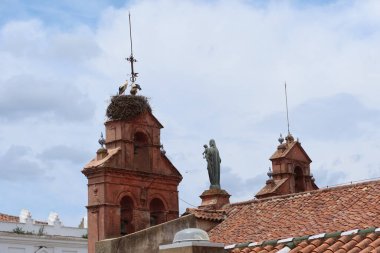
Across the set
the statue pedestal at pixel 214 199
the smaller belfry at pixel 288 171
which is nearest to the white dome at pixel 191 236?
the statue pedestal at pixel 214 199

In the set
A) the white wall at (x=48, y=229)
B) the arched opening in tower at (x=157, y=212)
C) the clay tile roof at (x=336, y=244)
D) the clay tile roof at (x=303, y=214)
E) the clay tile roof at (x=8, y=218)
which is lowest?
the clay tile roof at (x=336, y=244)

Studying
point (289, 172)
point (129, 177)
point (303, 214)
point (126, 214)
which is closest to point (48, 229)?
point (289, 172)

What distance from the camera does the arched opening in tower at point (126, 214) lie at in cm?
1962

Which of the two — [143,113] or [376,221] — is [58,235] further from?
[376,221]

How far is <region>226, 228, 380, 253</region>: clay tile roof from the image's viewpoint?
1365cm

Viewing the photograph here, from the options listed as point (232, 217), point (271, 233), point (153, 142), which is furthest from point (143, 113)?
point (271, 233)

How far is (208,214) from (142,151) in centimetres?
229

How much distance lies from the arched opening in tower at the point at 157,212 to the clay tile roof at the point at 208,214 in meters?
0.95

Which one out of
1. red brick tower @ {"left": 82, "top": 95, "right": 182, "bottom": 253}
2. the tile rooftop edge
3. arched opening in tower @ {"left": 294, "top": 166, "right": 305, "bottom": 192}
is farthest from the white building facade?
the tile rooftop edge

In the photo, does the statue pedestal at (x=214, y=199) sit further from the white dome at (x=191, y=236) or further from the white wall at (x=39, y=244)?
the white wall at (x=39, y=244)

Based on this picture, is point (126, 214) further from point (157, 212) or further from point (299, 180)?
point (299, 180)

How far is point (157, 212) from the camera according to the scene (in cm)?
2053

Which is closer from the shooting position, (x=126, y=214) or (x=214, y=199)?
(x=126, y=214)

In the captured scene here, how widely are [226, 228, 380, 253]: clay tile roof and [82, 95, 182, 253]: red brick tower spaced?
507 cm
